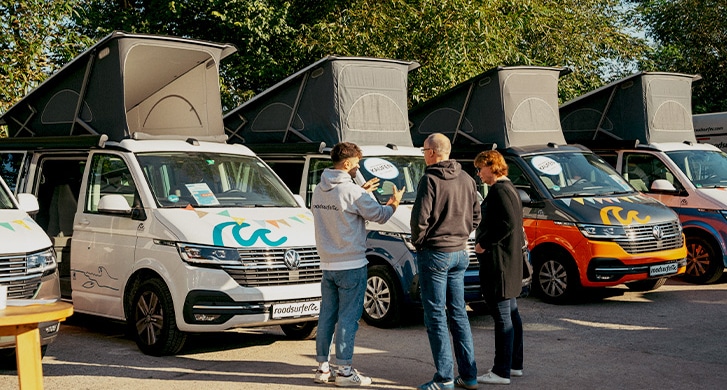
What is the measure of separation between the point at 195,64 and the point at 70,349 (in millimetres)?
4039

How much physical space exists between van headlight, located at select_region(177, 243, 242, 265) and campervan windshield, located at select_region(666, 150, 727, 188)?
8.03 metres

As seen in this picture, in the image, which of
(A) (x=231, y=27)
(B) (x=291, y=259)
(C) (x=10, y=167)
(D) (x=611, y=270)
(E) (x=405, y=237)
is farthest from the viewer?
(A) (x=231, y=27)

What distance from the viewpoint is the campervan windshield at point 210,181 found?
9000 mm

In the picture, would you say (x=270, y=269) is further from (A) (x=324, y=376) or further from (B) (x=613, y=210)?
(B) (x=613, y=210)

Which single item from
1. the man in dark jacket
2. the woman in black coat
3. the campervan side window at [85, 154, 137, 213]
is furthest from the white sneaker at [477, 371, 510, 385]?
the campervan side window at [85, 154, 137, 213]

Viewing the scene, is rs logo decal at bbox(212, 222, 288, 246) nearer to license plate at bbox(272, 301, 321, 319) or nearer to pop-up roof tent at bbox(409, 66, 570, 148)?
license plate at bbox(272, 301, 321, 319)

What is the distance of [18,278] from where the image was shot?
24.5 ft

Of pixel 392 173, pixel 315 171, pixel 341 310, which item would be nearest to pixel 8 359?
pixel 341 310

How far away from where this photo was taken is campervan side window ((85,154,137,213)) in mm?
9219

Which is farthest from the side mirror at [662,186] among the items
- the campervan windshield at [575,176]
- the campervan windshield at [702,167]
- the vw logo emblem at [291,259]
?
the vw logo emblem at [291,259]

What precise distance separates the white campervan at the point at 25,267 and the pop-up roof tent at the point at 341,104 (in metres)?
4.61

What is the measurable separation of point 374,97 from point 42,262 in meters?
5.64

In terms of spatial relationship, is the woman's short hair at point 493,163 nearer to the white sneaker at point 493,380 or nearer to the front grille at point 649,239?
the white sneaker at point 493,380

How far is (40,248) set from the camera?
7.80 m
